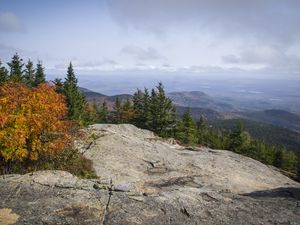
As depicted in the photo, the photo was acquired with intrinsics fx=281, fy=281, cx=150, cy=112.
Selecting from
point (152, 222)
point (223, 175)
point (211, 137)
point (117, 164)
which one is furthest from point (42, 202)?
point (211, 137)

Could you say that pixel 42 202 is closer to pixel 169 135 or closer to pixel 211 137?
pixel 169 135

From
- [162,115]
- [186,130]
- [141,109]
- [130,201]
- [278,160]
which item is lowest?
[278,160]

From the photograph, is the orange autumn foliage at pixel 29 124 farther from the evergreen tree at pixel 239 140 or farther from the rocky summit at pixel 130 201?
the evergreen tree at pixel 239 140

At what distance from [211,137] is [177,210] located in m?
78.6

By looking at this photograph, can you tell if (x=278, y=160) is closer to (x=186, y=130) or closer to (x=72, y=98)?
(x=186, y=130)

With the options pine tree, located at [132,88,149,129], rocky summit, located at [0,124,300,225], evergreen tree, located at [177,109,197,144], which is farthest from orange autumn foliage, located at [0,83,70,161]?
evergreen tree, located at [177,109,197,144]

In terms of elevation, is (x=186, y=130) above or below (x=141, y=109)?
below

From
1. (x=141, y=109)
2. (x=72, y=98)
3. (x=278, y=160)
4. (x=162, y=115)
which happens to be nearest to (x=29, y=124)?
(x=72, y=98)

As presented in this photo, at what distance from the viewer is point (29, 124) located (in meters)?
21.9

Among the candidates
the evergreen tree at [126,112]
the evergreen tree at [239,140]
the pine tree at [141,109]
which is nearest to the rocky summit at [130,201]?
the pine tree at [141,109]

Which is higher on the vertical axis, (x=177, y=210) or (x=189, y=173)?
(x=177, y=210)

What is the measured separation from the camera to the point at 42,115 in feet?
74.7

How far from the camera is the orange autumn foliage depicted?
20.5 m

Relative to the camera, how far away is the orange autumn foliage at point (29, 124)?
2050 centimetres
